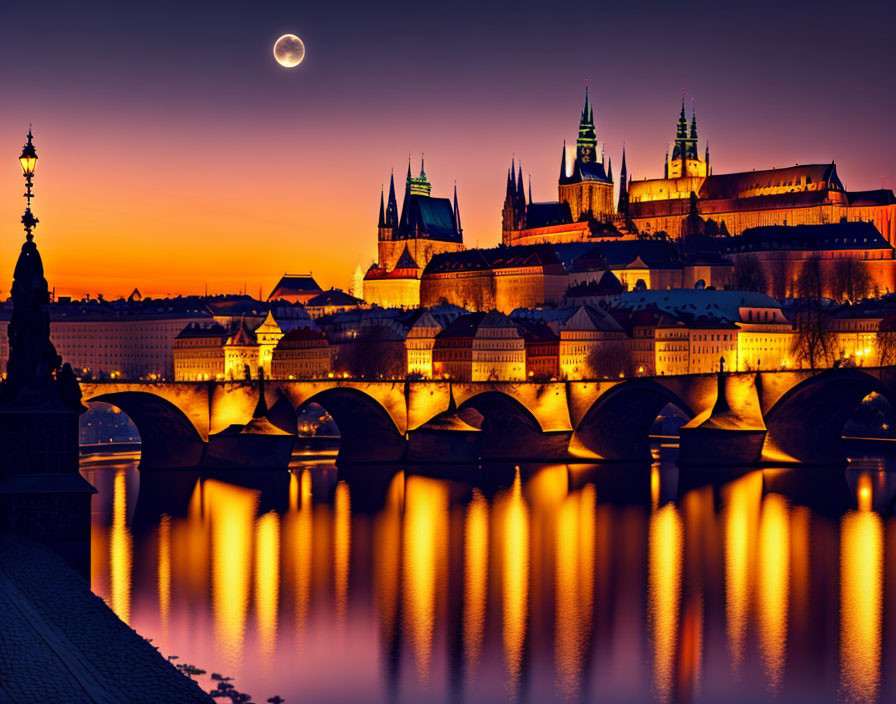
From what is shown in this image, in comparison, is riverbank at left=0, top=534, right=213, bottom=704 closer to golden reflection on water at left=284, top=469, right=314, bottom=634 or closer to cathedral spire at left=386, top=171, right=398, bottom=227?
golden reflection on water at left=284, top=469, right=314, bottom=634

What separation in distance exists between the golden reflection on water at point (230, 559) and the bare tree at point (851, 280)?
2716 inches

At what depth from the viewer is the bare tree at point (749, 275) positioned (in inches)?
4547

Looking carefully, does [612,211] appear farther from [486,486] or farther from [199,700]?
[199,700]

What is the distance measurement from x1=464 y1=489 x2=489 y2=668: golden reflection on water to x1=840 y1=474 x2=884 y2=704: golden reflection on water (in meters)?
7.35

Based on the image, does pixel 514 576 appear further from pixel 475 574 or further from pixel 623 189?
pixel 623 189

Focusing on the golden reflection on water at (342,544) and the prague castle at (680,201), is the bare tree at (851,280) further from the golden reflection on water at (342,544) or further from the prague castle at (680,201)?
the golden reflection on water at (342,544)

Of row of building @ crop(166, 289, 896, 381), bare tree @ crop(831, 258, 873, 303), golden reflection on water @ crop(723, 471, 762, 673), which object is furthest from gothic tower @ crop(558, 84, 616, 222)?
golden reflection on water @ crop(723, 471, 762, 673)

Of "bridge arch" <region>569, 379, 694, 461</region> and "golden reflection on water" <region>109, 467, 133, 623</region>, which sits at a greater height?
"bridge arch" <region>569, 379, 694, 461</region>

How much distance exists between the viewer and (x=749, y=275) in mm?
117062

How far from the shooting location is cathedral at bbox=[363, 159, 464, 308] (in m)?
138

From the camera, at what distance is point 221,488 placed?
58.8m

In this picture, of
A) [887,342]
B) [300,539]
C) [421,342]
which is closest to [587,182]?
[421,342]

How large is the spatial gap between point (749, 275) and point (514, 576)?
8214cm

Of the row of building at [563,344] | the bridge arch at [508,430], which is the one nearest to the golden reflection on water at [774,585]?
the bridge arch at [508,430]
